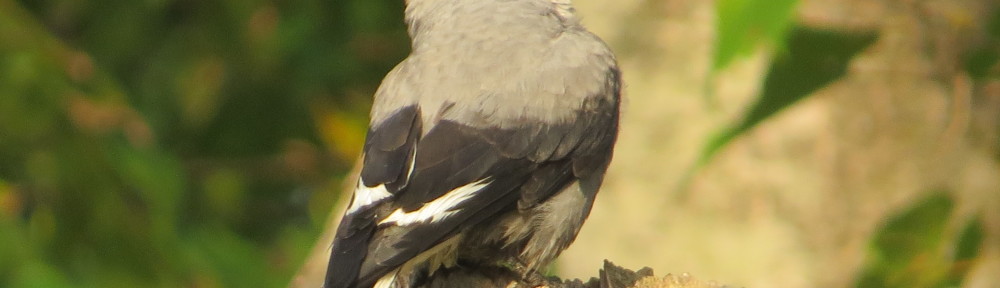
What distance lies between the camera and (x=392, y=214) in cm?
287

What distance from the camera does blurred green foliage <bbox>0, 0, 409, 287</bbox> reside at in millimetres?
5242

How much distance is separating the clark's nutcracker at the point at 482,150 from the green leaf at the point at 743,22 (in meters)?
0.28

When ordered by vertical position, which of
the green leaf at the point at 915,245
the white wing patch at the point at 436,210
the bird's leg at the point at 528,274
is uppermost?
the green leaf at the point at 915,245

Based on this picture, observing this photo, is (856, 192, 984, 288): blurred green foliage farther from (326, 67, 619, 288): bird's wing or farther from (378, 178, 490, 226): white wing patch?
(378, 178, 490, 226): white wing patch

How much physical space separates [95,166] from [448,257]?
8.59ft

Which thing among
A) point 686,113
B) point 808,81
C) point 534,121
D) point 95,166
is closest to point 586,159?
point 534,121

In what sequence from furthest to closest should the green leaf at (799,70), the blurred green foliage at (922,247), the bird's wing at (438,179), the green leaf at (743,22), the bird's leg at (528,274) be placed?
1. the blurred green foliage at (922,247)
2. the green leaf at (799,70)
3. the green leaf at (743,22)
4. the bird's leg at (528,274)
5. the bird's wing at (438,179)

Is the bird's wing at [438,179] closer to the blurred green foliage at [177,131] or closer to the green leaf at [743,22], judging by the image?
the green leaf at [743,22]

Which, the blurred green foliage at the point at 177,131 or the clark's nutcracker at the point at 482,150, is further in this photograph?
the blurred green foliage at the point at 177,131

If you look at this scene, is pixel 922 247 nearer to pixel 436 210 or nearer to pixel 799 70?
pixel 799 70

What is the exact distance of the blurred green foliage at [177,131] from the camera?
524cm

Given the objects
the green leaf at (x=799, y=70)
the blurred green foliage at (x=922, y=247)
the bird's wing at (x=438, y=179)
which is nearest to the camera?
the bird's wing at (x=438, y=179)

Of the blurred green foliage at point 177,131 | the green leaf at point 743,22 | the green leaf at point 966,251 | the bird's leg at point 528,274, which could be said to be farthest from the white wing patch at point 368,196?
the blurred green foliage at point 177,131

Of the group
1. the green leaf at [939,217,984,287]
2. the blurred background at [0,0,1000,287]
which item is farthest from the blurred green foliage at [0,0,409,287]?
the green leaf at [939,217,984,287]
